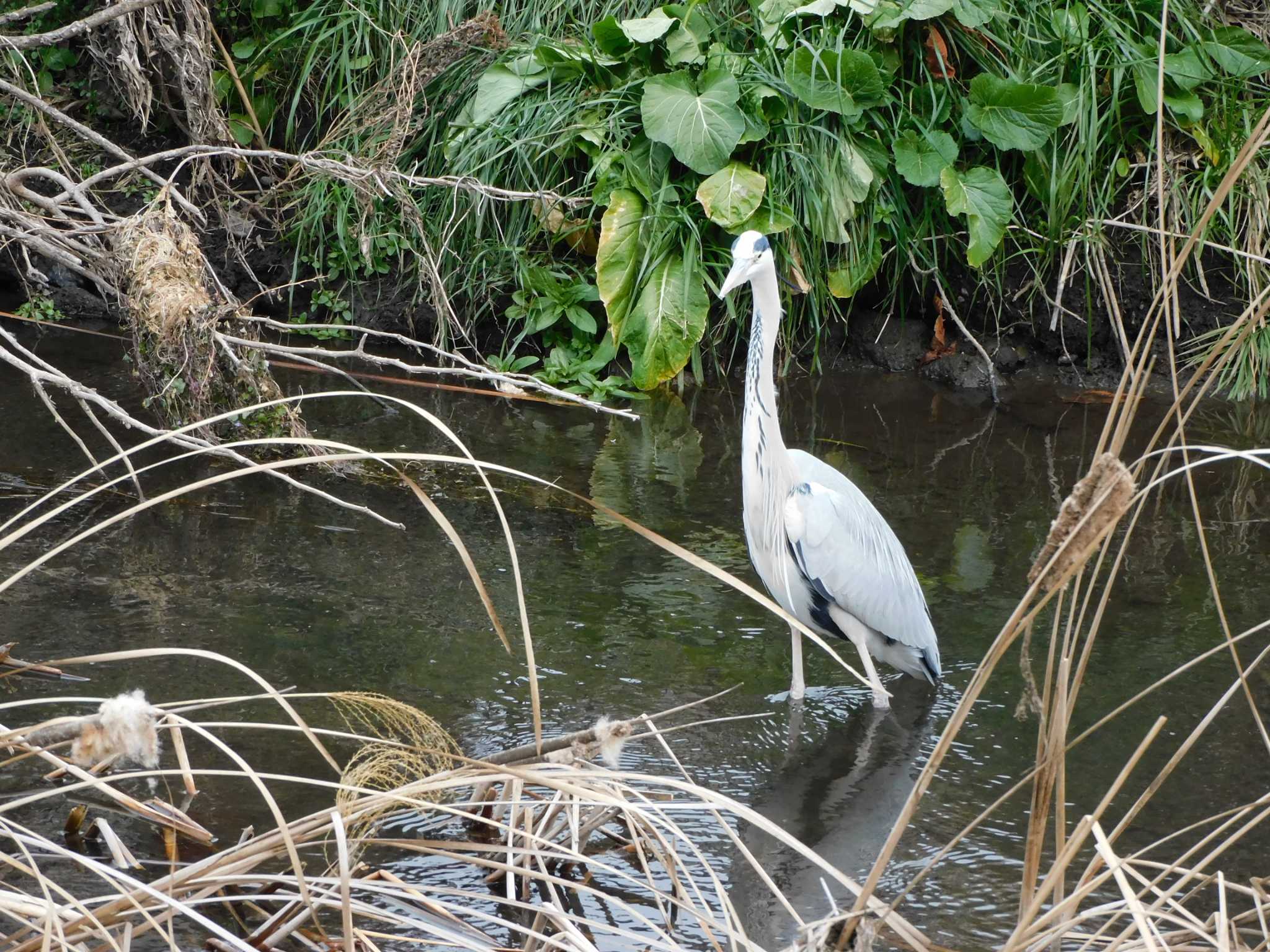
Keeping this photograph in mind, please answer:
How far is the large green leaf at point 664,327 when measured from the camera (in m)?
6.26

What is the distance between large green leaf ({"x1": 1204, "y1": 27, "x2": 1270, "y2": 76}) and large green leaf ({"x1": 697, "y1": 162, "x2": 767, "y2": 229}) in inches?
100

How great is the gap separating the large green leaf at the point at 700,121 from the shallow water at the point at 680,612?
4.34ft

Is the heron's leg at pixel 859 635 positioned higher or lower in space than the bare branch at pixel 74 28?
lower

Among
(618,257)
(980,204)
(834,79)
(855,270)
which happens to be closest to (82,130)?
(618,257)

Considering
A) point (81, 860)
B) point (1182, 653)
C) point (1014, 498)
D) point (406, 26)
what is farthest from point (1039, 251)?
point (81, 860)

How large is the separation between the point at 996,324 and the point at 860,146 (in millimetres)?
1208

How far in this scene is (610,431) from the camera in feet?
20.0

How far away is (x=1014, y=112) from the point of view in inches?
256

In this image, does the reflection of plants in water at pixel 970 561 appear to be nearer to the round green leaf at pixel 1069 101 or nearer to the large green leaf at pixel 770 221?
the large green leaf at pixel 770 221

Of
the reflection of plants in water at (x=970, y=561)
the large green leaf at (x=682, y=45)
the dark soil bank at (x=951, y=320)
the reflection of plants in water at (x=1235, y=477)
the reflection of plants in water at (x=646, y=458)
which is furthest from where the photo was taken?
the dark soil bank at (x=951, y=320)

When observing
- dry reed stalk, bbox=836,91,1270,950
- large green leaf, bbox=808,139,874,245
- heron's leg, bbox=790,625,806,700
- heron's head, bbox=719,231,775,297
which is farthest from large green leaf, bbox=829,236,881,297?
dry reed stalk, bbox=836,91,1270,950

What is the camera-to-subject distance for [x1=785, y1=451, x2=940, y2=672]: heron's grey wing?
13.0 ft

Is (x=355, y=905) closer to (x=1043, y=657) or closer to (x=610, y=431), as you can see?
(x=1043, y=657)

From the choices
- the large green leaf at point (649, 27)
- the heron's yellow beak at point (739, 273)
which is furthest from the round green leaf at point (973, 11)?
the heron's yellow beak at point (739, 273)
